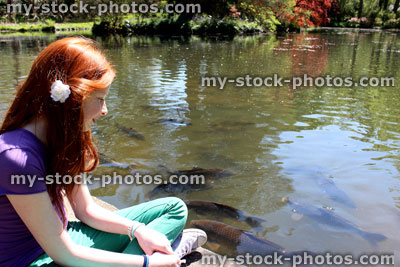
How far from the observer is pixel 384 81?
1051cm

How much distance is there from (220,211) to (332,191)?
1512mm

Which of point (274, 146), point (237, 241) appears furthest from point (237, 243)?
point (274, 146)

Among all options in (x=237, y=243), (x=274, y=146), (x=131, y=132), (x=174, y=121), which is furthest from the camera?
(x=174, y=121)

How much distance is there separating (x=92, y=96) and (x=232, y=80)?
9.35m

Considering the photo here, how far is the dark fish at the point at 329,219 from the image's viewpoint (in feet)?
11.3

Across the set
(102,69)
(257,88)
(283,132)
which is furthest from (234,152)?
(257,88)

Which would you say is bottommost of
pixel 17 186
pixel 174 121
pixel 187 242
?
pixel 174 121

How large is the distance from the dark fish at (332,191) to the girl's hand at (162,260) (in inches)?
110

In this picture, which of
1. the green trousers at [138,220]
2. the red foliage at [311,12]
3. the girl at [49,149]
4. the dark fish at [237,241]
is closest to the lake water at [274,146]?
the dark fish at [237,241]

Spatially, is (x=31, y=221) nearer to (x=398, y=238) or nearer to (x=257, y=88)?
(x=398, y=238)

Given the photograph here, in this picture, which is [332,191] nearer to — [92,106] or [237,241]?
[237,241]

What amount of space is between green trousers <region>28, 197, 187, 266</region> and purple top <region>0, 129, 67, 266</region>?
34 centimetres

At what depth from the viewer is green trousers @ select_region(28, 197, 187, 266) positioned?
2053 mm

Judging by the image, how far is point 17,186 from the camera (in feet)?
4.84
